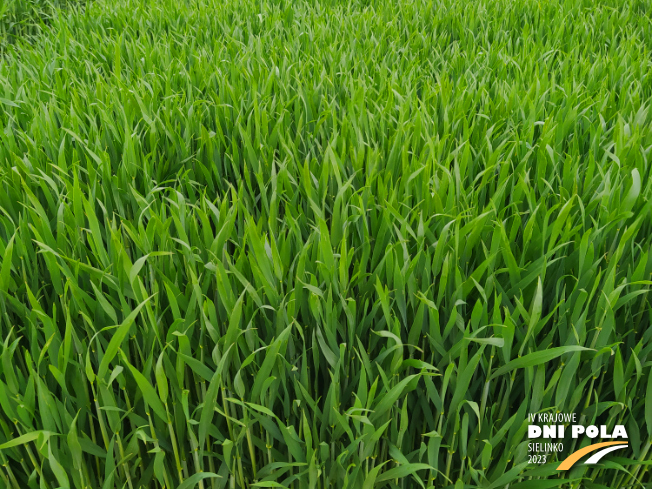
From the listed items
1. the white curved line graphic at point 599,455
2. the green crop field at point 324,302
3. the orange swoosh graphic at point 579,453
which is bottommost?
the white curved line graphic at point 599,455

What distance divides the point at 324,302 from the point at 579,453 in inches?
18.6

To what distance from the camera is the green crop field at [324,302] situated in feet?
2.63

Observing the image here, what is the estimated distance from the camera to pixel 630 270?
0.95 m

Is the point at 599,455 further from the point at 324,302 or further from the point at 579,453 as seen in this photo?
the point at 324,302

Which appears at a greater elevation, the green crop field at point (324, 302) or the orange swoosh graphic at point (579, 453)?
the green crop field at point (324, 302)

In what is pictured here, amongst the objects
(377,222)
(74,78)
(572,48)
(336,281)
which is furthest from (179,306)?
(572,48)

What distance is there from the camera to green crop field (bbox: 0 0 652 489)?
31.6 inches

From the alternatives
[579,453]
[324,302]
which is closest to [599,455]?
[579,453]

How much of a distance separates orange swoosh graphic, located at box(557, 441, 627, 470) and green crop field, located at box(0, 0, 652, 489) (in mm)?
19

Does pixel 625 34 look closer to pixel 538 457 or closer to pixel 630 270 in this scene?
pixel 630 270

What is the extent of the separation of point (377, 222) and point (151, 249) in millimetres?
435

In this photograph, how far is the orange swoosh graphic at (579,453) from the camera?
85 cm

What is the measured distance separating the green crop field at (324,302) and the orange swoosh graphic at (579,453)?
0.02 meters

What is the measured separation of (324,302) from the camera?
2.84ft
